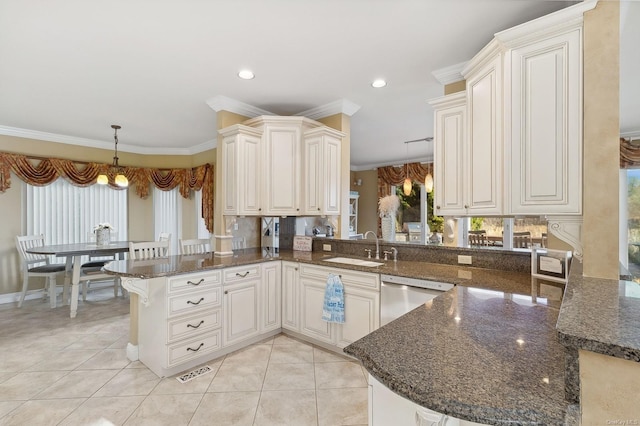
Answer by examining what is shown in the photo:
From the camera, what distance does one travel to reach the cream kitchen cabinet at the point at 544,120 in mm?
1624

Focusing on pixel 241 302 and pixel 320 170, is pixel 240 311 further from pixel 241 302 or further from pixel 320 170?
pixel 320 170

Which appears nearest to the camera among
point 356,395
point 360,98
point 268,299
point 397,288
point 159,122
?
point 356,395

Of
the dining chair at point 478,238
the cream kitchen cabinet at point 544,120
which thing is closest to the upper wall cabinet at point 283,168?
the cream kitchen cabinet at point 544,120

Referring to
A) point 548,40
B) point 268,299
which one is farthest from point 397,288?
point 548,40

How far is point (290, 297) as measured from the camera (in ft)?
10.5

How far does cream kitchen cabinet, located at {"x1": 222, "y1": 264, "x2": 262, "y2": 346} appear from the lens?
2.84m

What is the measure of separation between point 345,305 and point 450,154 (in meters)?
1.57

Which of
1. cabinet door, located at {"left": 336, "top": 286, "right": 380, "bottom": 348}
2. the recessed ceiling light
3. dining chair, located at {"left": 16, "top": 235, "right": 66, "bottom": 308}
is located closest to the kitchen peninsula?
cabinet door, located at {"left": 336, "top": 286, "right": 380, "bottom": 348}

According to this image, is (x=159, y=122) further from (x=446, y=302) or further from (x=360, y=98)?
(x=446, y=302)

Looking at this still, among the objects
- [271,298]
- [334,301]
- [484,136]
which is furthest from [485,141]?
[271,298]

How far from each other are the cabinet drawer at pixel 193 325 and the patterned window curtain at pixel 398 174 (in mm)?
5304

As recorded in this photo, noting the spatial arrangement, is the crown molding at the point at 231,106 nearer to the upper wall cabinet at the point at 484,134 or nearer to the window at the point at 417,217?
the upper wall cabinet at the point at 484,134

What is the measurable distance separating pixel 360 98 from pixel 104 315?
14.4 feet

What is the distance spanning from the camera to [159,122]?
4398mm
